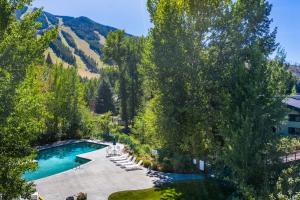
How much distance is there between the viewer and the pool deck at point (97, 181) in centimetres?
2309

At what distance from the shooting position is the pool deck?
23.1 metres

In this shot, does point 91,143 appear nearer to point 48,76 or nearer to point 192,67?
point 48,76

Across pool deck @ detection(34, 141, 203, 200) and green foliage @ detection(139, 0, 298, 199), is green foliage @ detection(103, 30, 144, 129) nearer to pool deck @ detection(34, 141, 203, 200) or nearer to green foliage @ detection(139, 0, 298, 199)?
Result: green foliage @ detection(139, 0, 298, 199)

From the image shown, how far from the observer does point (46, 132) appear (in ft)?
146

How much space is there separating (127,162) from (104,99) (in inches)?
1935

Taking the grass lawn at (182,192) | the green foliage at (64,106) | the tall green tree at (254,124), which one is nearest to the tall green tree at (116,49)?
the green foliage at (64,106)

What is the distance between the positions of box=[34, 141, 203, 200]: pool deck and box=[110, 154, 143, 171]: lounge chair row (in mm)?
649

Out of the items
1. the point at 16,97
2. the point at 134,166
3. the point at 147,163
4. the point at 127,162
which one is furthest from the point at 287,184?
the point at 127,162

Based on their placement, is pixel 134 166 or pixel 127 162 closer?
pixel 134 166

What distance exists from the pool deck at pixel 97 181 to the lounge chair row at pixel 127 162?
0.65 metres

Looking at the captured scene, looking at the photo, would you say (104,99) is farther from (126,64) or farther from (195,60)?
(195,60)

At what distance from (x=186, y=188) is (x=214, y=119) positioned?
6226 mm

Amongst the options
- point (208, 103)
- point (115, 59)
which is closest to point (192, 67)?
point (208, 103)

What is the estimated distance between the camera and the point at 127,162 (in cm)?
3139
